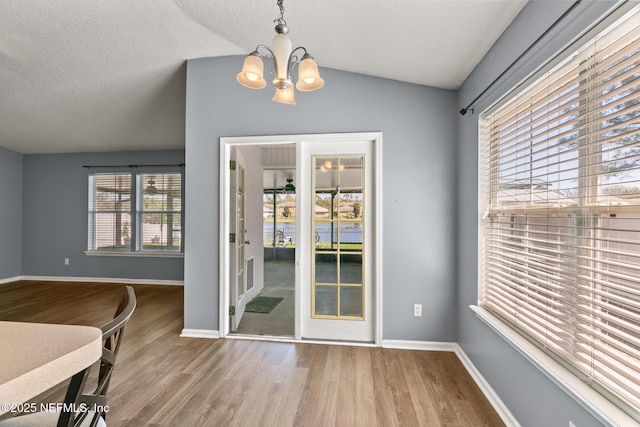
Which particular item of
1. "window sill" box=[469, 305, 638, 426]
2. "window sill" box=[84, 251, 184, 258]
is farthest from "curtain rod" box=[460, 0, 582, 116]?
"window sill" box=[84, 251, 184, 258]

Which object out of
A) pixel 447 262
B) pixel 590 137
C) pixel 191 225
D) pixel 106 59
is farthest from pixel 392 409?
pixel 106 59

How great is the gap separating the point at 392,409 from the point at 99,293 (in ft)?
17.4

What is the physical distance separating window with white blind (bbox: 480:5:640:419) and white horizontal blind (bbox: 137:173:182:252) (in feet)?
18.4

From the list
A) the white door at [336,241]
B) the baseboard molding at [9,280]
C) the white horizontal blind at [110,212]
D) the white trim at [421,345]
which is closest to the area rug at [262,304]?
the white door at [336,241]

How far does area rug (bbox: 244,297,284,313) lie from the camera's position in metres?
4.26

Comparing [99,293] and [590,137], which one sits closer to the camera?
[590,137]

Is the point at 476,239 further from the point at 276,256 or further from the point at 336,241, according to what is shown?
the point at 276,256

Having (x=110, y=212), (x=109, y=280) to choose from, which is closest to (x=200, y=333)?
(x=109, y=280)

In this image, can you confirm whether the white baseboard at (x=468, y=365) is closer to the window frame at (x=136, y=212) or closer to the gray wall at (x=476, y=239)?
the gray wall at (x=476, y=239)

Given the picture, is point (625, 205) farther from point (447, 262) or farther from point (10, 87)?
point (10, 87)

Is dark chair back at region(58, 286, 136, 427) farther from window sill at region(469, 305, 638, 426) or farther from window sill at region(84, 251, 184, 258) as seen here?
window sill at region(84, 251, 184, 258)

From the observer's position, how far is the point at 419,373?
8.45 ft

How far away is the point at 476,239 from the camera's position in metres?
2.57

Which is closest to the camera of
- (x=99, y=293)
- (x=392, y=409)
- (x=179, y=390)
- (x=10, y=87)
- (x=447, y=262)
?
(x=392, y=409)
